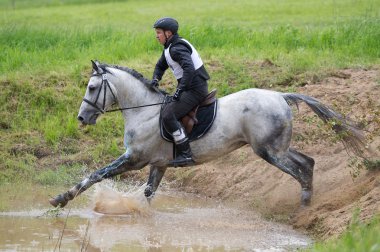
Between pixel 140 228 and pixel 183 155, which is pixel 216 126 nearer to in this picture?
pixel 183 155

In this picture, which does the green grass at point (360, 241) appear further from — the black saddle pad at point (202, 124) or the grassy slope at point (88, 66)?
the grassy slope at point (88, 66)

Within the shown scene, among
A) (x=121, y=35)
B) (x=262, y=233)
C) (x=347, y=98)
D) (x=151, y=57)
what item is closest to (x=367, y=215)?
(x=262, y=233)

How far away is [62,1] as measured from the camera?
1283 inches

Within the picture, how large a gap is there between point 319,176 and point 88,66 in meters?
6.16

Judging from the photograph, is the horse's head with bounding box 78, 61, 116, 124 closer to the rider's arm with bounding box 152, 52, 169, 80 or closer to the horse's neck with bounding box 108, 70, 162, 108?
the horse's neck with bounding box 108, 70, 162, 108

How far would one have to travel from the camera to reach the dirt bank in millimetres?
10680

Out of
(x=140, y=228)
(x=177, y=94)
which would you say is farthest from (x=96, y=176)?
(x=177, y=94)

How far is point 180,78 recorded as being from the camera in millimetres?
11188

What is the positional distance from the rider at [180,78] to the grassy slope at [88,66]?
3.17m

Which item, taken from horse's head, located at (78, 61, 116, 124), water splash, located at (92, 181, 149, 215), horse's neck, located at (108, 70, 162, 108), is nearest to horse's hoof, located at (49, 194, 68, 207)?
water splash, located at (92, 181, 149, 215)

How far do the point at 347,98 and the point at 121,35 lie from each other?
6.72 meters

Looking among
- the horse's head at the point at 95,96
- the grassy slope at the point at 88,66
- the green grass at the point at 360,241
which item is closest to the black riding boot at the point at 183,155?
the horse's head at the point at 95,96

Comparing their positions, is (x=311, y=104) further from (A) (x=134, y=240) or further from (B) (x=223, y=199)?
(A) (x=134, y=240)

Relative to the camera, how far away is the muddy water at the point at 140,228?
9.76m
